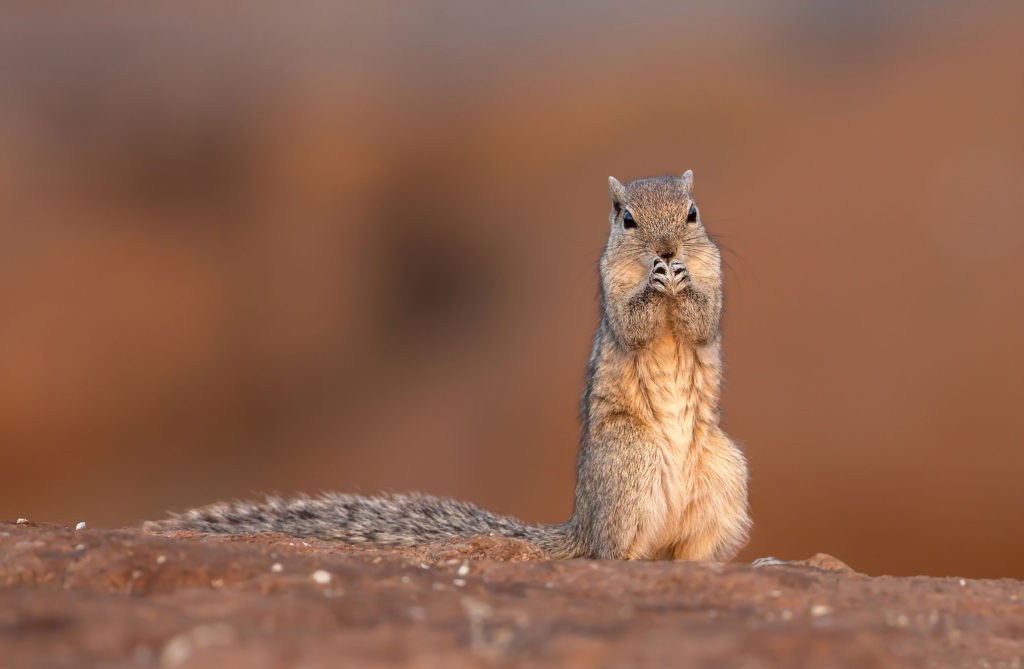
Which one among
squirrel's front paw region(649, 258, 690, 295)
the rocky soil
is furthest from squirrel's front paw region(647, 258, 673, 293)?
the rocky soil

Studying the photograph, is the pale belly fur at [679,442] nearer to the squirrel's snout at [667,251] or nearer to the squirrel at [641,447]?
the squirrel at [641,447]

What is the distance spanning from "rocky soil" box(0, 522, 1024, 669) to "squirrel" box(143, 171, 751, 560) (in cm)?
135

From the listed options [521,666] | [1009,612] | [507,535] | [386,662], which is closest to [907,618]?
[1009,612]

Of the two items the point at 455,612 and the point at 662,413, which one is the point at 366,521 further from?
the point at 455,612

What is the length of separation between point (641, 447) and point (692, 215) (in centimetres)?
153

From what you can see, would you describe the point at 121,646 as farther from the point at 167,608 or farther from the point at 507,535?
the point at 507,535

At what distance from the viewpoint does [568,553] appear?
18.7 ft

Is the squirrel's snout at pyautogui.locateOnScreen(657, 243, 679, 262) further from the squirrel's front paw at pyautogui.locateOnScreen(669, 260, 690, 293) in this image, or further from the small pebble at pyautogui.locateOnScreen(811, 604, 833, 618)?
the small pebble at pyautogui.locateOnScreen(811, 604, 833, 618)

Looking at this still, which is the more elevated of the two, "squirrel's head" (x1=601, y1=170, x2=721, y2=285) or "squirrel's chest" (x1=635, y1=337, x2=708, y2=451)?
"squirrel's head" (x1=601, y1=170, x2=721, y2=285)

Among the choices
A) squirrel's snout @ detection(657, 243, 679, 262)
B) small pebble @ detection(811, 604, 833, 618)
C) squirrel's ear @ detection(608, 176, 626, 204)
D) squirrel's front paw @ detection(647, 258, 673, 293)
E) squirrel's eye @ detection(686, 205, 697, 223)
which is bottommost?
small pebble @ detection(811, 604, 833, 618)

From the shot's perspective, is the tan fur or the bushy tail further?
the bushy tail

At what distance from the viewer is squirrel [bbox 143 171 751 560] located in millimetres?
5332

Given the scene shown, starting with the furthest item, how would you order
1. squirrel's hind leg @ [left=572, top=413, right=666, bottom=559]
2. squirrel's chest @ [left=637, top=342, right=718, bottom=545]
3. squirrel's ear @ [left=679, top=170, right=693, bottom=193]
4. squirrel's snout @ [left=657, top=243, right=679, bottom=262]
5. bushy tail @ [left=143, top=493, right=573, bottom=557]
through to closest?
squirrel's ear @ [left=679, top=170, right=693, bottom=193] < bushy tail @ [left=143, top=493, right=573, bottom=557] < squirrel's snout @ [left=657, top=243, right=679, bottom=262] < squirrel's chest @ [left=637, top=342, right=718, bottom=545] < squirrel's hind leg @ [left=572, top=413, right=666, bottom=559]

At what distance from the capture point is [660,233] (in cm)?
579
